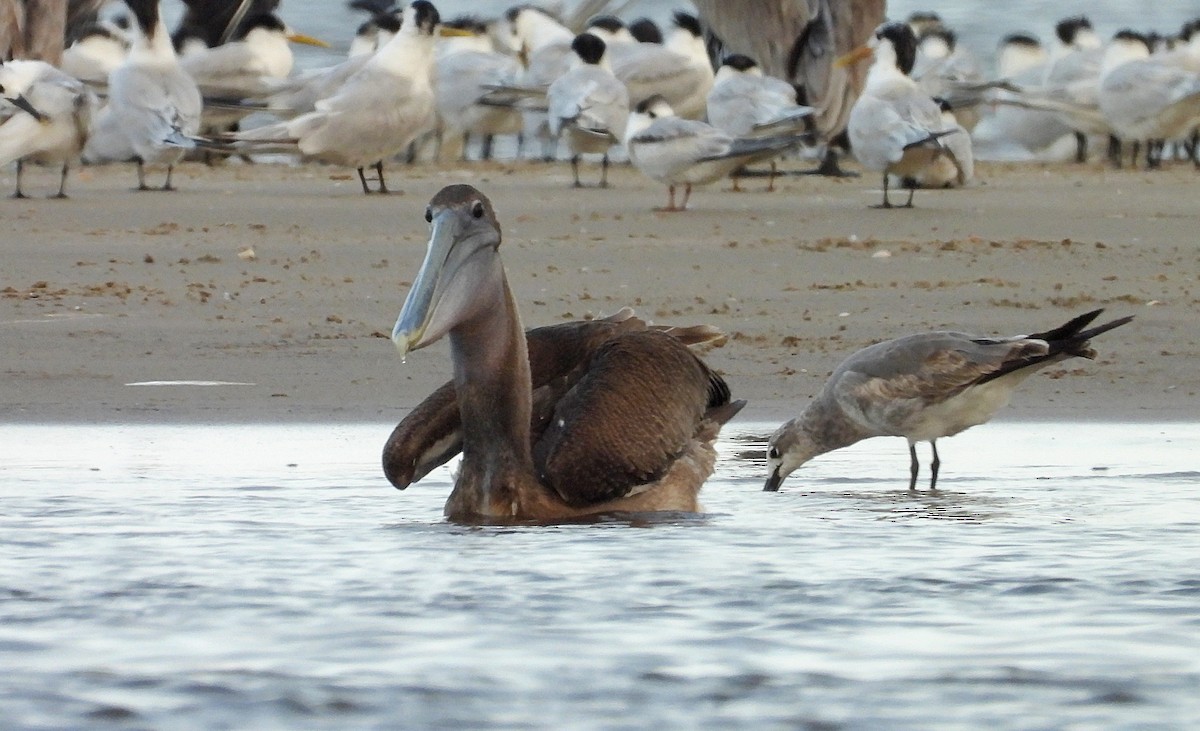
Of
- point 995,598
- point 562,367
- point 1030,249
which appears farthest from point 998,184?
point 995,598

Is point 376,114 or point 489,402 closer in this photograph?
point 489,402

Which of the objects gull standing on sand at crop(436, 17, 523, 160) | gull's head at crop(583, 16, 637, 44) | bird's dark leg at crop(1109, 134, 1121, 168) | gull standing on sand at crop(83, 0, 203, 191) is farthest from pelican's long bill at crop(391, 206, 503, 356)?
gull's head at crop(583, 16, 637, 44)

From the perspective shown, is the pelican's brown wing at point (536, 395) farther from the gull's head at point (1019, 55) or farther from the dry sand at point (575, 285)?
the gull's head at point (1019, 55)

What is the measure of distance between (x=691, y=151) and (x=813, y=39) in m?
4.51

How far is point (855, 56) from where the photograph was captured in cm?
1714

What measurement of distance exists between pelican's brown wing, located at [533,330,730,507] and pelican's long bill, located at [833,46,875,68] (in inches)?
435

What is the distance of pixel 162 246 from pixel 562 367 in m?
5.67

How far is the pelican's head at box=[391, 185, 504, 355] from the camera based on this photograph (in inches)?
220

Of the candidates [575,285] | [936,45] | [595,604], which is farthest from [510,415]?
[936,45]

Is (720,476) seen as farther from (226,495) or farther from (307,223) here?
(307,223)

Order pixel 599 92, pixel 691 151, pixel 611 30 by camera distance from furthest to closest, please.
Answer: pixel 611 30, pixel 599 92, pixel 691 151

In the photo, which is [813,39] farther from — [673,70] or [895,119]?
[895,119]

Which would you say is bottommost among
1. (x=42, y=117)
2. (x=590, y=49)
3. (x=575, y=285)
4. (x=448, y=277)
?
(x=575, y=285)

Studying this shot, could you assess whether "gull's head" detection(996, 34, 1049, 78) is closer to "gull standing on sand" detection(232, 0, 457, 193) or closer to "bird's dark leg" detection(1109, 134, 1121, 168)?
"bird's dark leg" detection(1109, 134, 1121, 168)
